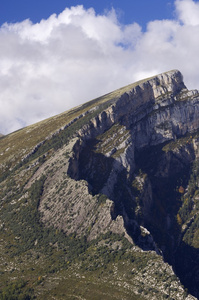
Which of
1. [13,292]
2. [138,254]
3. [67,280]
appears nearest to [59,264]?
[67,280]

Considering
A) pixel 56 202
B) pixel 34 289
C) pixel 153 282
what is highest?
pixel 56 202

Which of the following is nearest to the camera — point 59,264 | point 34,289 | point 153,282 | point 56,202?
point 153,282

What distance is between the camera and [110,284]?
128m

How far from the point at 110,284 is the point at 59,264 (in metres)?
30.1

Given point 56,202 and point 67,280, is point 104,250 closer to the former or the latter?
point 67,280

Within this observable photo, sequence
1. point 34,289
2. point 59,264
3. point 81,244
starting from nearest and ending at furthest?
1. point 34,289
2. point 59,264
3. point 81,244

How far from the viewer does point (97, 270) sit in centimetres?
13925

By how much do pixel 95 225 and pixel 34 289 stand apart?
4509cm

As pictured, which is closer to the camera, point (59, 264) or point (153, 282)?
point (153, 282)

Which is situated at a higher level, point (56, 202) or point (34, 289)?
point (56, 202)

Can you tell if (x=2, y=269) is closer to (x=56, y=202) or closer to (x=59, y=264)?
(x=59, y=264)

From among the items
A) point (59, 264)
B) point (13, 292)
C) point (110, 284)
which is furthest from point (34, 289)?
point (110, 284)

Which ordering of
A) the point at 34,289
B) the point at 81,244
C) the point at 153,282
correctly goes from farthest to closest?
1. the point at 81,244
2. the point at 34,289
3. the point at 153,282

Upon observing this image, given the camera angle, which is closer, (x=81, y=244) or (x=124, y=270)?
(x=124, y=270)
